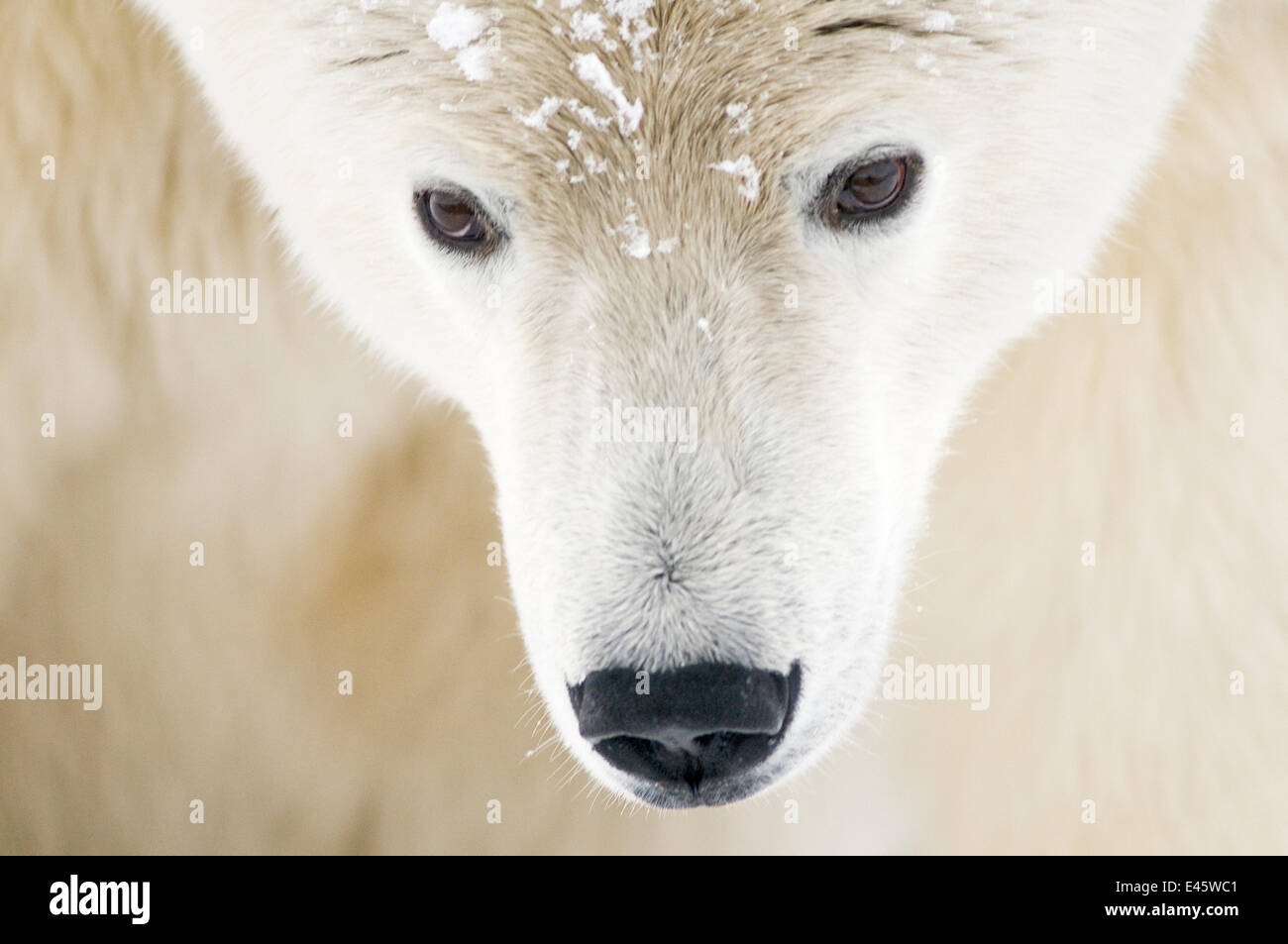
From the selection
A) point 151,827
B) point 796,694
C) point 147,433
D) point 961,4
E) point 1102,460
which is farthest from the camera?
point 151,827

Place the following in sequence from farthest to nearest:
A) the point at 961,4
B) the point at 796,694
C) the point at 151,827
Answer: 1. the point at 151,827
2. the point at 961,4
3. the point at 796,694

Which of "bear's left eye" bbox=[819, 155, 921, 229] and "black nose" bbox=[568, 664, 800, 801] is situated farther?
"bear's left eye" bbox=[819, 155, 921, 229]

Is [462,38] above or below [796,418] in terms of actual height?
above

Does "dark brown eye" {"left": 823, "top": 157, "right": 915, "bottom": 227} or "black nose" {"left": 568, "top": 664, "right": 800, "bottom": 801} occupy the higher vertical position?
"dark brown eye" {"left": 823, "top": 157, "right": 915, "bottom": 227}

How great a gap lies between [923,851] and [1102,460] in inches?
34.7

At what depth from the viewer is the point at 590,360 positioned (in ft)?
5.23

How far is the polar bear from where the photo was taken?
147cm

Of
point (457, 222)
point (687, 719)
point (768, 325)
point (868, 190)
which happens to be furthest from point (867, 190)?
point (687, 719)

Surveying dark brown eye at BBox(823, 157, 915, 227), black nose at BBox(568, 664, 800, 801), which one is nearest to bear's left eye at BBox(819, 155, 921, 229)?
dark brown eye at BBox(823, 157, 915, 227)

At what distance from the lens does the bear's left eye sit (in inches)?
64.4

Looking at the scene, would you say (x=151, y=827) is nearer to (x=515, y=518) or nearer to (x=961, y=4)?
(x=515, y=518)

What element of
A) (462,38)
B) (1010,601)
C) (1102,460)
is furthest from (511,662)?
(462,38)

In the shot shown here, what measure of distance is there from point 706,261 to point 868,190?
234 mm

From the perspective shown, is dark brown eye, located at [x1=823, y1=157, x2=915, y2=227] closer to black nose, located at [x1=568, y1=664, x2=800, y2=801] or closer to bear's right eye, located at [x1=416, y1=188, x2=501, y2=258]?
bear's right eye, located at [x1=416, y1=188, x2=501, y2=258]
